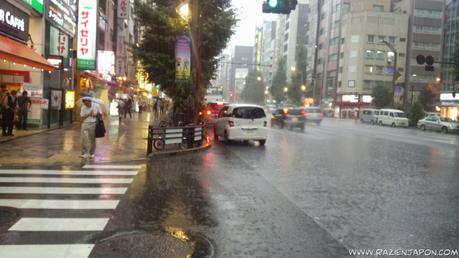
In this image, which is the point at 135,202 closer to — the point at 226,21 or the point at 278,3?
the point at 278,3

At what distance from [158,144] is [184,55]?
3.91 m

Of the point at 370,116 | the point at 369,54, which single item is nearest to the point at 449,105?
the point at 370,116

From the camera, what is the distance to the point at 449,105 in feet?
196

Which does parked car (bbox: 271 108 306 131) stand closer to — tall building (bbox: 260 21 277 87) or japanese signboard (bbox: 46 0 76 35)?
japanese signboard (bbox: 46 0 76 35)

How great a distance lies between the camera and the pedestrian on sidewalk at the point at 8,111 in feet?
57.2

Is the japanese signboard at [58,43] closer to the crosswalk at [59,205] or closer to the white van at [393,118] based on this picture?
the crosswalk at [59,205]

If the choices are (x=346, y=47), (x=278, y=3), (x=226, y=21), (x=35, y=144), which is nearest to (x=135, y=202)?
(x=278, y=3)

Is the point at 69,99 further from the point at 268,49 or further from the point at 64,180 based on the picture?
the point at 268,49

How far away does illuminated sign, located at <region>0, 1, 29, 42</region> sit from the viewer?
17.1 meters

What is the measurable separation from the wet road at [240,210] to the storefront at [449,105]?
160ft

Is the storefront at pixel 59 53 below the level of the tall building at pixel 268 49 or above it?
below

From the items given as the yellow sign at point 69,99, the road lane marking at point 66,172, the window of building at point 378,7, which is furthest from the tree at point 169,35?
the window of building at point 378,7

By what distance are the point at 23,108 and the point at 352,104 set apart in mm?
72234

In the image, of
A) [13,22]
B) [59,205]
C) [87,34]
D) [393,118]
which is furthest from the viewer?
[393,118]
